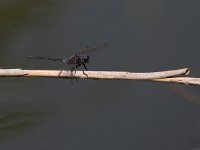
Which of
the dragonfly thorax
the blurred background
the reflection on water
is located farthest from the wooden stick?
the reflection on water

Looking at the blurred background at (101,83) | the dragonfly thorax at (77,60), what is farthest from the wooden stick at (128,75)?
the blurred background at (101,83)

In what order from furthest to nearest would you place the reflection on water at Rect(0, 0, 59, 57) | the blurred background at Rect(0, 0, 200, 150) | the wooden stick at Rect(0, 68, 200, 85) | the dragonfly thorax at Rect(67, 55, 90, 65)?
the reflection on water at Rect(0, 0, 59, 57) → the blurred background at Rect(0, 0, 200, 150) → the dragonfly thorax at Rect(67, 55, 90, 65) → the wooden stick at Rect(0, 68, 200, 85)


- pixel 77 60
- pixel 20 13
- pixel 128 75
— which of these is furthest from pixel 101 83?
pixel 128 75

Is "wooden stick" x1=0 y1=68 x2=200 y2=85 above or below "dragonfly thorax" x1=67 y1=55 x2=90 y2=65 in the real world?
below

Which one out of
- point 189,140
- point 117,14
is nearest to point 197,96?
point 189,140

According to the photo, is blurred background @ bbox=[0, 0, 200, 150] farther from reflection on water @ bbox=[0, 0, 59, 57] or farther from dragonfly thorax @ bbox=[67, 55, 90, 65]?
dragonfly thorax @ bbox=[67, 55, 90, 65]

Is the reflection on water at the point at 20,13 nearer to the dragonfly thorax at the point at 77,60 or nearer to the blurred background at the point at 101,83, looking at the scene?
Answer: the blurred background at the point at 101,83

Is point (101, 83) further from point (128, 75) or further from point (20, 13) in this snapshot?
point (128, 75)

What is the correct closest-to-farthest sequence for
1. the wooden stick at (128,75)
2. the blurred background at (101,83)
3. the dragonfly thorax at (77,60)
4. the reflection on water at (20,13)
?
the wooden stick at (128,75), the dragonfly thorax at (77,60), the blurred background at (101,83), the reflection on water at (20,13)

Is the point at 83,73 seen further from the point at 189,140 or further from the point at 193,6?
the point at 193,6
